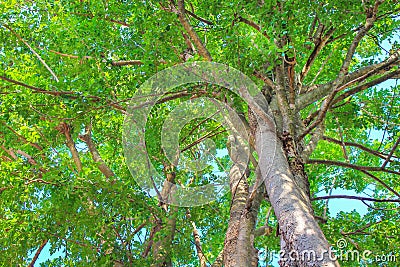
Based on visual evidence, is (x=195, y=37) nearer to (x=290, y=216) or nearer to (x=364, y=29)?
(x=364, y=29)

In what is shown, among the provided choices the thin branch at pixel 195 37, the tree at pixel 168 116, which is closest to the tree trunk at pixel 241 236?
the tree at pixel 168 116

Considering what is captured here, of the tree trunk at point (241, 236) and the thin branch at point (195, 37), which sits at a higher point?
the thin branch at point (195, 37)

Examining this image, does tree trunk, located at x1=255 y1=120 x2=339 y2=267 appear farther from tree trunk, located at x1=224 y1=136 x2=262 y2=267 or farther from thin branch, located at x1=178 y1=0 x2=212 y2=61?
thin branch, located at x1=178 y1=0 x2=212 y2=61

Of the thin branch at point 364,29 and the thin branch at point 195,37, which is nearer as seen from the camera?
the thin branch at point 364,29

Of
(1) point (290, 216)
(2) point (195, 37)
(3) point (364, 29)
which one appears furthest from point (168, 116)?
(1) point (290, 216)

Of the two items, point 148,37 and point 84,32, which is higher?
point 84,32

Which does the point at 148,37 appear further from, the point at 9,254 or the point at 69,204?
the point at 9,254

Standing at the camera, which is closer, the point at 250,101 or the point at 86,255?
the point at 250,101

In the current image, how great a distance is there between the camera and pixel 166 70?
5660 mm

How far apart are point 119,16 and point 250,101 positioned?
3899mm

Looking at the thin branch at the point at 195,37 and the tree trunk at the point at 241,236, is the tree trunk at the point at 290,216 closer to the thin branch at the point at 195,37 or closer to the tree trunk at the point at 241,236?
the tree trunk at the point at 241,236

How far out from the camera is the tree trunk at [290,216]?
115 inches

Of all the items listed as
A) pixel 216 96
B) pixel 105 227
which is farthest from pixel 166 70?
pixel 105 227

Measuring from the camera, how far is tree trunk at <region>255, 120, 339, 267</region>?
2916 millimetres
